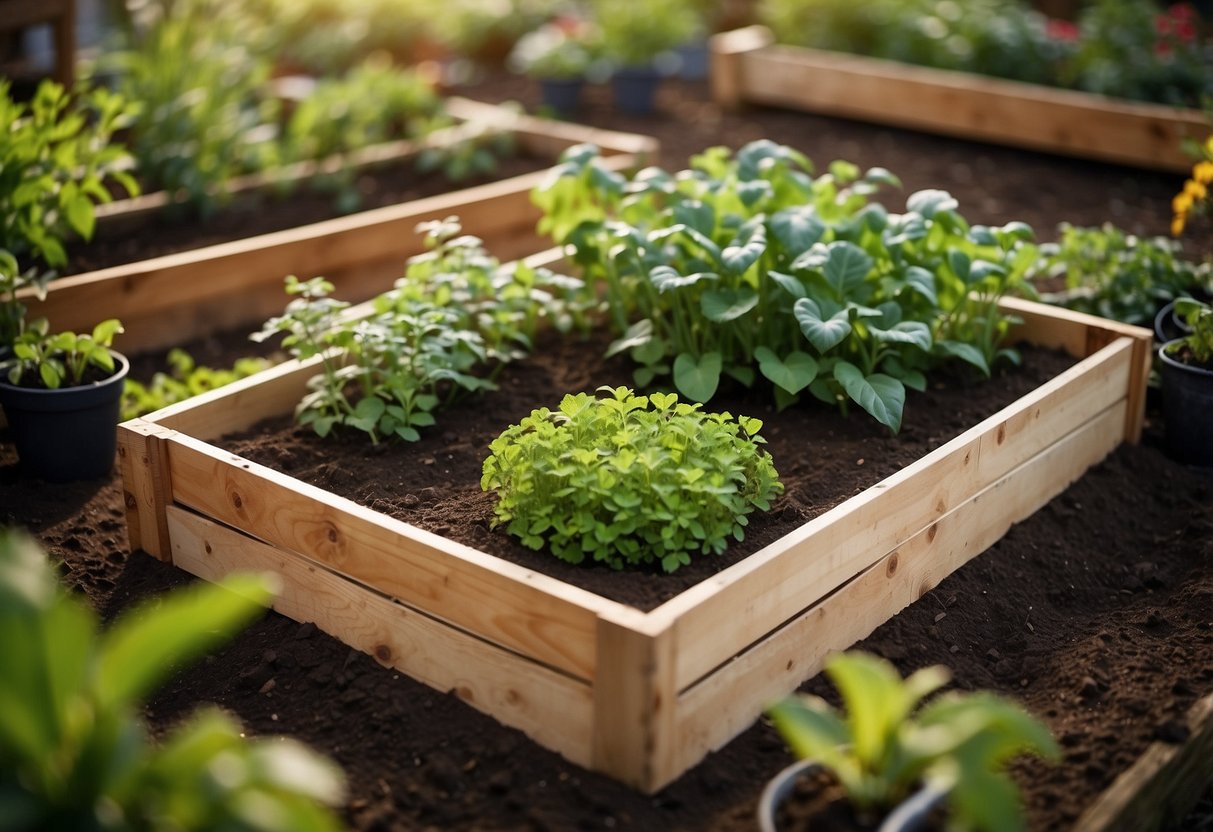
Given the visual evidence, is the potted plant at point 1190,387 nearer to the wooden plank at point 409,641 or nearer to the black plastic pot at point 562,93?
the wooden plank at point 409,641

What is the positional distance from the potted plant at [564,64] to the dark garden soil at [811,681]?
330cm

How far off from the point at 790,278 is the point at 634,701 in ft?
4.35

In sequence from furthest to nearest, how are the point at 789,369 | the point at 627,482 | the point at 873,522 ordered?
the point at 789,369 → the point at 873,522 → the point at 627,482

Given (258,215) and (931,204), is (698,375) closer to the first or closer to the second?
(931,204)

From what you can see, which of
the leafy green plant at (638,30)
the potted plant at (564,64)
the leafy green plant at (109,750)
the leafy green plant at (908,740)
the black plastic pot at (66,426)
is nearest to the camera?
the leafy green plant at (109,750)

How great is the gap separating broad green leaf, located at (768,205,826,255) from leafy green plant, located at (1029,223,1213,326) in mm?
962

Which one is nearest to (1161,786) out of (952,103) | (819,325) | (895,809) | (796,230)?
(895,809)

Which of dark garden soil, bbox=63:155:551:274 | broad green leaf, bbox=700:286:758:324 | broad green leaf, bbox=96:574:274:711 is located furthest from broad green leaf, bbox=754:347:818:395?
dark garden soil, bbox=63:155:551:274

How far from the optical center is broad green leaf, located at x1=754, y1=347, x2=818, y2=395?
10.7 feet

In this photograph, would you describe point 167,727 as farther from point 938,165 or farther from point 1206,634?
point 938,165

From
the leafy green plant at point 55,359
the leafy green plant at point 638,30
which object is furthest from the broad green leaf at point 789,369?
the leafy green plant at point 638,30

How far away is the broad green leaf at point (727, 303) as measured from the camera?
3.33 m

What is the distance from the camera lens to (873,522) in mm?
2850

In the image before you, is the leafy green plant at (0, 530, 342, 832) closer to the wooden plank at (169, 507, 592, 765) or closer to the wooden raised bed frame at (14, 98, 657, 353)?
the wooden plank at (169, 507, 592, 765)
